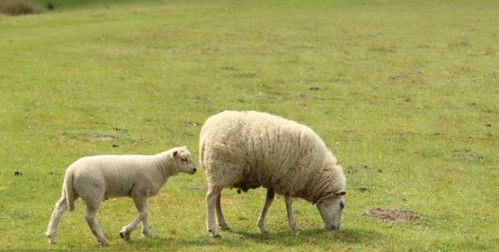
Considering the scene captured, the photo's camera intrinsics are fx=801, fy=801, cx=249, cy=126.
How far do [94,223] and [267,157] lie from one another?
3.17m

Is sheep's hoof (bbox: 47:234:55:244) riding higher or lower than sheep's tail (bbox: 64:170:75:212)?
lower

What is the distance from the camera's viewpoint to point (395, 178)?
19.4 meters

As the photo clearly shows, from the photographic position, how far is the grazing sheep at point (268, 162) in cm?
1373

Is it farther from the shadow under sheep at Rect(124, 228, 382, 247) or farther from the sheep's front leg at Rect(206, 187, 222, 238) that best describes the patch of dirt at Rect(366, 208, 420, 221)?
the sheep's front leg at Rect(206, 187, 222, 238)

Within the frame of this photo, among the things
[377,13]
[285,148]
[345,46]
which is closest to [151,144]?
[285,148]

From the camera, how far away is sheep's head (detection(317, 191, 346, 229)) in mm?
14664

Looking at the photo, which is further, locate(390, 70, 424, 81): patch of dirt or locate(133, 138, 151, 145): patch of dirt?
locate(390, 70, 424, 81): patch of dirt

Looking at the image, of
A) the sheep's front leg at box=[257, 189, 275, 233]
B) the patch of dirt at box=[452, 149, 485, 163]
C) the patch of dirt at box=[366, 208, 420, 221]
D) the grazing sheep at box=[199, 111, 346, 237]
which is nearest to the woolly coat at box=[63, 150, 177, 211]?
the grazing sheep at box=[199, 111, 346, 237]

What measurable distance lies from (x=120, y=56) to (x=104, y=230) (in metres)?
23.6

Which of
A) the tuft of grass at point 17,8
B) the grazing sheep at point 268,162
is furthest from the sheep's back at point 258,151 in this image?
the tuft of grass at point 17,8

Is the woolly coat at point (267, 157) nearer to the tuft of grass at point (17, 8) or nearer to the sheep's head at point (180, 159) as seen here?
the sheep's head at point (180, 159)

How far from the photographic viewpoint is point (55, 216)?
12.9m

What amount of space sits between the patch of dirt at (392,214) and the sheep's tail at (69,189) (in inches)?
250

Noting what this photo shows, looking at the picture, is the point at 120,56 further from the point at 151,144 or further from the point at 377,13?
the point at 377,13
